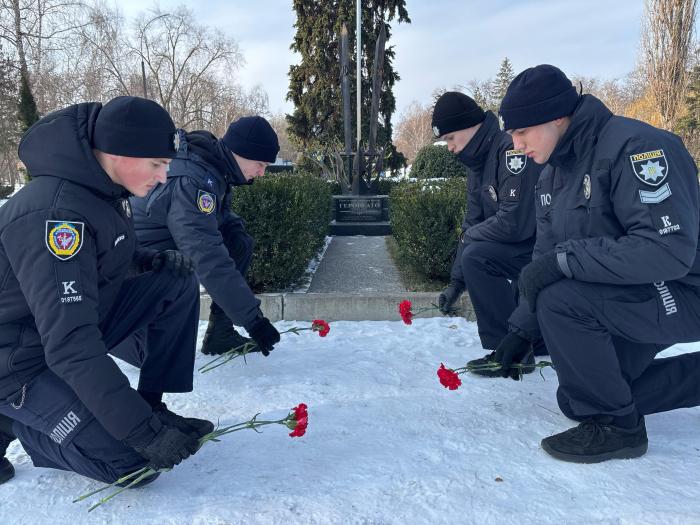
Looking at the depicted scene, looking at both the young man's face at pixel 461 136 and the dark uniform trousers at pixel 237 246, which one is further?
the dark uniform trousers at pixel 237 246

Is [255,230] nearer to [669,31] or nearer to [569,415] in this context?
[569,415]

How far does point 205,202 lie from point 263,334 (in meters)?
0.78

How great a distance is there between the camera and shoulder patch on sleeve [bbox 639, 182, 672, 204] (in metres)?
1.88

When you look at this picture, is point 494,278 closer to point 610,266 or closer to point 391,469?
point 610,266

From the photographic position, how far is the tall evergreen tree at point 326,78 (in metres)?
20.0

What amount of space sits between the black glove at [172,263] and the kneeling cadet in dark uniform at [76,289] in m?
0.31

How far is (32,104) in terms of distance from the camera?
1043 inches

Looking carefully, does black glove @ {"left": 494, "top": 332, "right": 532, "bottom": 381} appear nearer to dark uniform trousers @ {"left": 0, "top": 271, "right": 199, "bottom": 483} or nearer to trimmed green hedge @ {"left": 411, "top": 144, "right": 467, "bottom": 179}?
dark uniform trousers @ {"left": 0, "top": 271, "right": 199, "bottom": 483}

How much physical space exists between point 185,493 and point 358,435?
2.56 ft

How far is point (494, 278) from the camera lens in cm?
320

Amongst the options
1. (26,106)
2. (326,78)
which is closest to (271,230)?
(326,78)

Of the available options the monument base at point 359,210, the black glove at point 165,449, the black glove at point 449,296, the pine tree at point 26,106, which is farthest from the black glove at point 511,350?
the pine tree at point 26,106

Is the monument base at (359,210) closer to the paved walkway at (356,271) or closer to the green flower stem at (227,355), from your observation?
the paved walkway at (356,271)

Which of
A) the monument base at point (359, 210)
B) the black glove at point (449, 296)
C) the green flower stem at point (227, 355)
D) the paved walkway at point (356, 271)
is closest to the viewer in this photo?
the green flower stem at point (227, 355)
